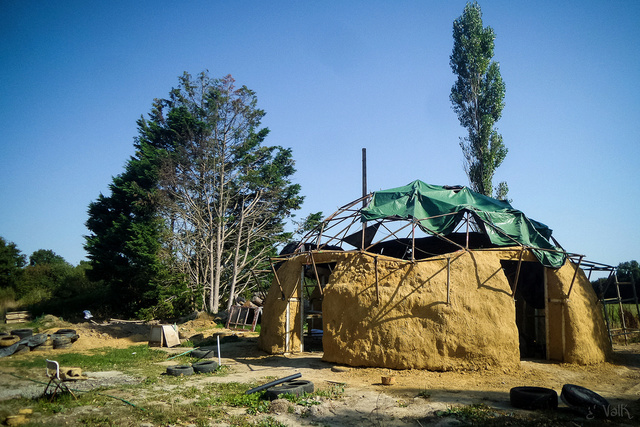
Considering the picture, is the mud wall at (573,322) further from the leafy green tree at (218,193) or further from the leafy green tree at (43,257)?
the leafy green tree at (43,257)

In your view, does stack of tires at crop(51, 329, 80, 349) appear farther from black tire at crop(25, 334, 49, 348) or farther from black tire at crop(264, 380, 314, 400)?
black tire at crop(264, 380, 314, 400)

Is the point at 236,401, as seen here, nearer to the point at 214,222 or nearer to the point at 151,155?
the point at 214,222

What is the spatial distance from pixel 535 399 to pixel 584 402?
82 centimetres

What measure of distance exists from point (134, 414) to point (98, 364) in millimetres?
6798

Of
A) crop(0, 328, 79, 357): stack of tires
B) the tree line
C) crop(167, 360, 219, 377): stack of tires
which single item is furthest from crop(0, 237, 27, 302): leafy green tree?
crop(167, 360, 219, 377): stack of tires

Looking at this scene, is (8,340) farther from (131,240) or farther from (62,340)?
(131,240)

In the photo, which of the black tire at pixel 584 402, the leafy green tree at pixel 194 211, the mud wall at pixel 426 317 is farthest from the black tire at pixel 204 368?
the leafy green tree at pixel 194 211

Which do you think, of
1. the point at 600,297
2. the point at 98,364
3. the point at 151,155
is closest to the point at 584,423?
the point at 600,297

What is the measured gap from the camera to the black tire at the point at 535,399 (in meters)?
7.57

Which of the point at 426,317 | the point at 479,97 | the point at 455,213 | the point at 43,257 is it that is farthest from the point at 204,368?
the point at 43,257

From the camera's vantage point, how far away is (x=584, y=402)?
7363 mm

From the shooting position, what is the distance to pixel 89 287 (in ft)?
115

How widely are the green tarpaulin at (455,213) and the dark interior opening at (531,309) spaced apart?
49.2 inches

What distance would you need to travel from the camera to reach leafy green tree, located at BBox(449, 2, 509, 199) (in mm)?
22500
